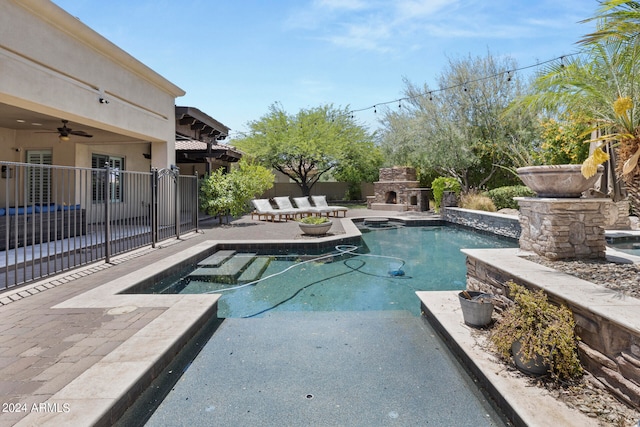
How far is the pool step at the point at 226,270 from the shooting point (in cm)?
636

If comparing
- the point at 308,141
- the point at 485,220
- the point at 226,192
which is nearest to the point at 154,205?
the point at 226,192

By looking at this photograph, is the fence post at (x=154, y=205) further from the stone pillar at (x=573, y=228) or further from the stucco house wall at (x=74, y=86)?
the stone pillar at (x=573, y=228)

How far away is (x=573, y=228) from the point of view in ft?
14.5

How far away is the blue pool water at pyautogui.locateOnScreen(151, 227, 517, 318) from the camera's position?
16.6 ft

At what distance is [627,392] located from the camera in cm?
213

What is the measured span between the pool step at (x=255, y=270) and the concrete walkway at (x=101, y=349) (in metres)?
1.75

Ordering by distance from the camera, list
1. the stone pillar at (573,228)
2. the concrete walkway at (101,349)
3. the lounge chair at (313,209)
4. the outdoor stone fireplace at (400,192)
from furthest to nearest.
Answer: the outdoor stone fireplace at (400,192), the lounge chair at (313,209), the stone pillar at (573,228), the concrete walkway at (101,349)

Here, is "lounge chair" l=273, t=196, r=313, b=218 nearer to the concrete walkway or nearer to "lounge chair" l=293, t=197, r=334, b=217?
"lounge chair" l=293, t=197, r=334, b=217

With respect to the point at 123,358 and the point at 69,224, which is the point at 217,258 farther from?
the point at 123,358

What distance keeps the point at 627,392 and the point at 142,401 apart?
10.2ft

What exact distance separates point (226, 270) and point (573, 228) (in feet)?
18.3

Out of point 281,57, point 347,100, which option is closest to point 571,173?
point 281,57

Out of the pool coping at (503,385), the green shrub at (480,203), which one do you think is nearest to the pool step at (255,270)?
the pool coping at (503,385)

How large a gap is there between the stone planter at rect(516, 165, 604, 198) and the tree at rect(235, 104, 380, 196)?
49.5ft
